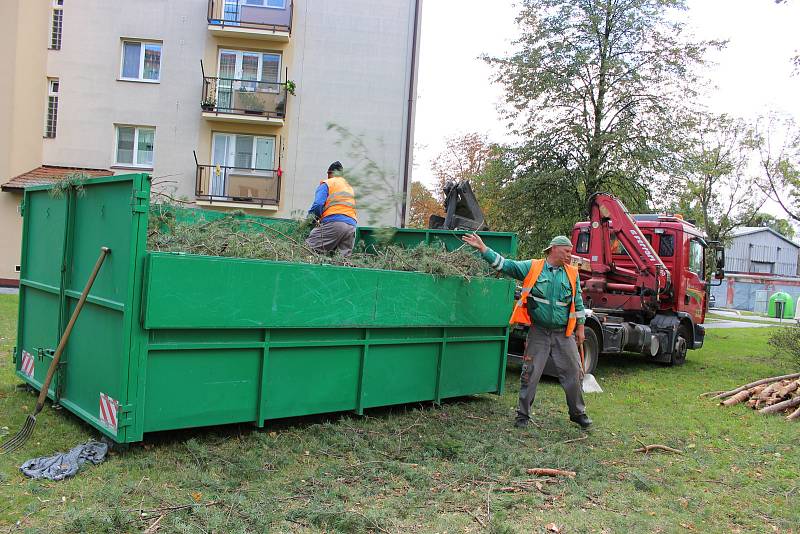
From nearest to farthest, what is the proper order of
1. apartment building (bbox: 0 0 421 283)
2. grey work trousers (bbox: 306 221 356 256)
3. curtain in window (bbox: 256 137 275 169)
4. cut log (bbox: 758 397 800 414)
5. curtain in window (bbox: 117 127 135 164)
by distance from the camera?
grey work trousers (bbox: 306 221 356 256)
cut log (bbox: 758 397 800 414)
apartment building (bbox: 0 0 421 283)
curtain in window (bbox: 117 127 135 164)
curtain in window (bbox: 256 137 275 169)

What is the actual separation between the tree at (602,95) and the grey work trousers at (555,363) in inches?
420

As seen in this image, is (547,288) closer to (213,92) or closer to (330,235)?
(330,235)

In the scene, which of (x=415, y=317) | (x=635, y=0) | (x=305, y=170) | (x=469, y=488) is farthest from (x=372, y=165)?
(x=305, y=170)

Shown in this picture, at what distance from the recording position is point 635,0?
54.3 feet

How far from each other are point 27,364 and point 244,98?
1600cm

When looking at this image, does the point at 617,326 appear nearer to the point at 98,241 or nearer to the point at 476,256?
the point at 476,256

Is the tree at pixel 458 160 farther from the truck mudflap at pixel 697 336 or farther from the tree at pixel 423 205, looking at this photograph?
the truck mudflap at pixel 697 336

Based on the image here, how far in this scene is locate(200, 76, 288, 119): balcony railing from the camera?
2033cm

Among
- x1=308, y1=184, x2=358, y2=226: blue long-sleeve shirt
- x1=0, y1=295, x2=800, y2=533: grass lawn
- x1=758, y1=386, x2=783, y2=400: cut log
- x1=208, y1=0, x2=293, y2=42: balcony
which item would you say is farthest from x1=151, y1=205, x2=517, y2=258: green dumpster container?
x1=208, y1=0, x2=293, y2=42: balcony

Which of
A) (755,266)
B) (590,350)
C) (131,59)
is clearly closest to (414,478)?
(590,350)

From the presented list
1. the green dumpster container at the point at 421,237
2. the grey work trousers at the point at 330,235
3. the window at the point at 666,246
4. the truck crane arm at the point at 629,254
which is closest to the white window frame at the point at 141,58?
the truck crane arm at the point at 629,254

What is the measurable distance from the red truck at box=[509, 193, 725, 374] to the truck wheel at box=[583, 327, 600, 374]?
2.03ft

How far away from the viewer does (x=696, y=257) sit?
12.0m

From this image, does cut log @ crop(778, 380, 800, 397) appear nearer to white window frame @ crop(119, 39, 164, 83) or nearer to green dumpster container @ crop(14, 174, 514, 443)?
green dumpster container @ crop(14, 174, 514, 443)
